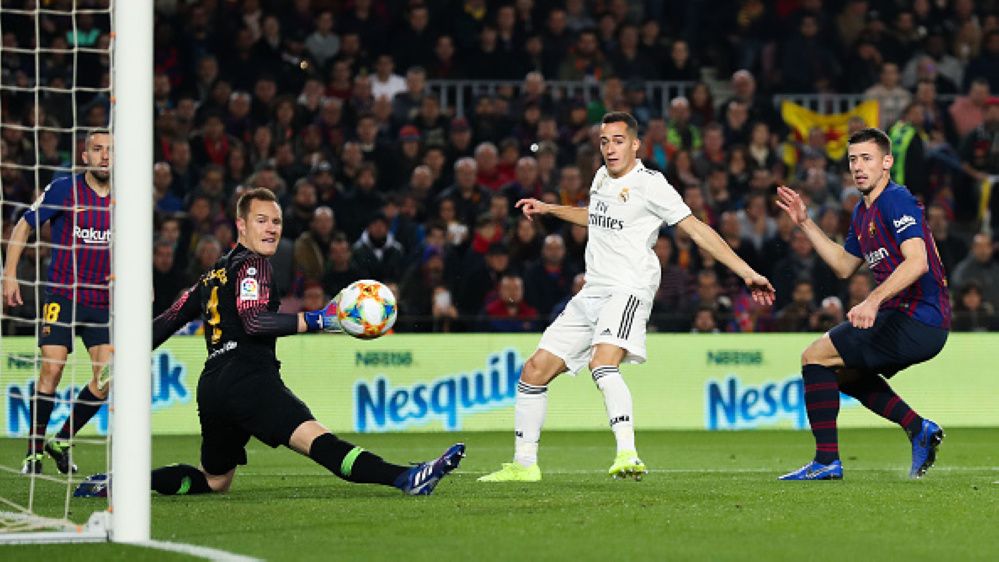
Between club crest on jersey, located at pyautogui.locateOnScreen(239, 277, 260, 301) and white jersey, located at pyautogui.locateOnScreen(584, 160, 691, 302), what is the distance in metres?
2.26

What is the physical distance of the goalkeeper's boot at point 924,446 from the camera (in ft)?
30.6

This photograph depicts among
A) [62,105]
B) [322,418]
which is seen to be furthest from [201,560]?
[62,105]

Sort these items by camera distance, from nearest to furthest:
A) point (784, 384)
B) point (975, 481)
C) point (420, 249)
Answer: point (975, 481)
point (784, 384)
point (420, 249)

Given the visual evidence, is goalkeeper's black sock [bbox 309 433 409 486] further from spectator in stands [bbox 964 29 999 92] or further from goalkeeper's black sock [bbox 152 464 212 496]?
spectator in stands [bbox 964 29 999 92]

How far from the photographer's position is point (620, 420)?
894 centimetres

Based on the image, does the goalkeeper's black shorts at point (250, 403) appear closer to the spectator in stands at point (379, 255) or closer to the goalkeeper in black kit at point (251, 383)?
the goalkeeper in black kit at point (251, 383)

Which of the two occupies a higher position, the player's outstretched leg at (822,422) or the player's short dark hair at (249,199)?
the player's short dark hair at (249,199)

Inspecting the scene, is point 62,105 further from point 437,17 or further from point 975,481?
point 975,481

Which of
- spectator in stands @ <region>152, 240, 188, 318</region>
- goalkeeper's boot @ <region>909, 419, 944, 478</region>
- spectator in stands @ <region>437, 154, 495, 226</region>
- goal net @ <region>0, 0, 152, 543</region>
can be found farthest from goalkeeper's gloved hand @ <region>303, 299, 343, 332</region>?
spectator in stands @ <region>437, 154, 495, 226</region>

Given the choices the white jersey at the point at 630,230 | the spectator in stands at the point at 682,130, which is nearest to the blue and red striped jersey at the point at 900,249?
the white jersey at the point at 630,230

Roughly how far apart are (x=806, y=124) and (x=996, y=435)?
6191 millimetres

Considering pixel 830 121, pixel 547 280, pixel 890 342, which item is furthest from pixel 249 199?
pixel 830 121

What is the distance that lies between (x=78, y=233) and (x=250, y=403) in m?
3.07

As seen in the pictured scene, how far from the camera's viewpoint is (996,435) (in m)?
14.7
